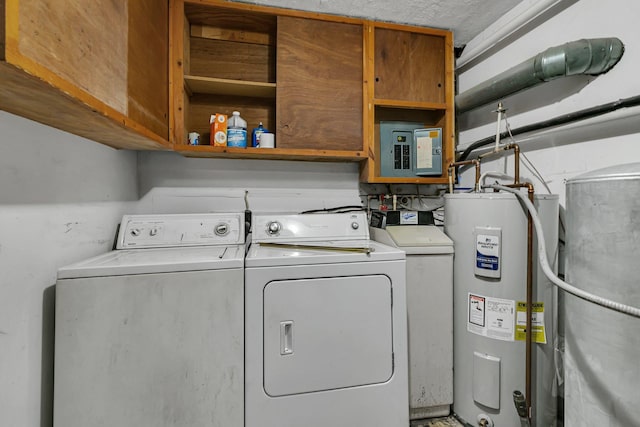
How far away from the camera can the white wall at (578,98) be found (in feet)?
3.91

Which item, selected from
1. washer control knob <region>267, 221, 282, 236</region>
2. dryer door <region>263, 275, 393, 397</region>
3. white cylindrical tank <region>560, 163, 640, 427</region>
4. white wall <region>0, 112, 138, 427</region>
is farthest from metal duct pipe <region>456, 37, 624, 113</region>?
white wall <region>0, 112, 138, 427</region>

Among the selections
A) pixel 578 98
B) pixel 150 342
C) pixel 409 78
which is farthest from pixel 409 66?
pixel 150 342

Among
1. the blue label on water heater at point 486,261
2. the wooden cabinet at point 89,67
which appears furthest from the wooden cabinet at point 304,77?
the blue label on water heater at point 486,261

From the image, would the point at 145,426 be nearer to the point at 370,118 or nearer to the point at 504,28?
the point at 370,118

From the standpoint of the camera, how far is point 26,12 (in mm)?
586

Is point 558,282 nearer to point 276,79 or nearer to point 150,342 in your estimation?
point 150,342

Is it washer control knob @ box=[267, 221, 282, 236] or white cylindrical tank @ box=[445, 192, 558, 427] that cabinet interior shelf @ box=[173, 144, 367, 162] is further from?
white cylindrical tank @ box=[445, 192, 558, 427]

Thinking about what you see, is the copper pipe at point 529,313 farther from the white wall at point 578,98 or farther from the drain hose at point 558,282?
the white wall at point 578,98

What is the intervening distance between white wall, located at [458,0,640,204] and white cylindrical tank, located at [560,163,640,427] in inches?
20.9

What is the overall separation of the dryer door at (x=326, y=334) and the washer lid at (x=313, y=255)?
3.3 inches

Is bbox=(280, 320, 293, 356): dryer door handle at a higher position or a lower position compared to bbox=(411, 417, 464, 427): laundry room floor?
higher

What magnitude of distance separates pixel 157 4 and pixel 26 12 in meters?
1.06

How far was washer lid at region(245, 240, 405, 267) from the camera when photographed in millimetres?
1170

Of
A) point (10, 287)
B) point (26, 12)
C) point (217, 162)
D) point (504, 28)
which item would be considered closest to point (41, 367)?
point (10, 287)
